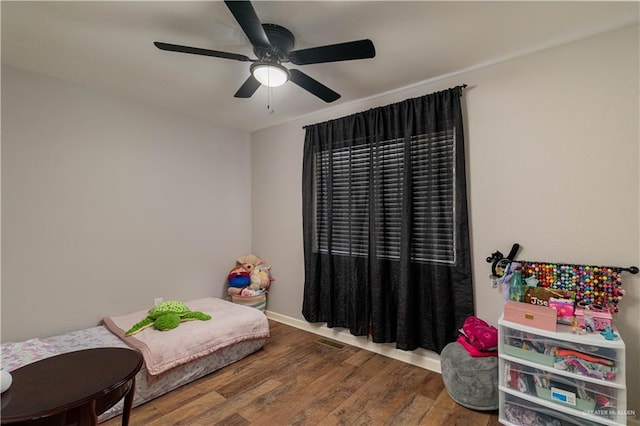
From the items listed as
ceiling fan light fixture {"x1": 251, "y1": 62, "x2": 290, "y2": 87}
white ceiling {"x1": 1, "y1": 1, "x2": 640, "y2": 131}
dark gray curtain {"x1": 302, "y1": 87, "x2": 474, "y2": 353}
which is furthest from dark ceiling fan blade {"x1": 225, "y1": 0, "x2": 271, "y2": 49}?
dark gray curtain {"x1": 302, "y1": 87, "x2": 474, "y2": 353}

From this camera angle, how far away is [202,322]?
2.61 m

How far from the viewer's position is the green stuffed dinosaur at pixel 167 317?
8.02ft

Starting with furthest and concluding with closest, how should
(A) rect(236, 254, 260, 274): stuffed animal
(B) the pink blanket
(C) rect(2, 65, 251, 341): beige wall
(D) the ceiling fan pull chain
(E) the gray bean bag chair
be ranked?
(A) rect(236, 254, 260, 274): stuffed animal < (D) the ceiling fan pull chain < (C) rect(2, 65, 251, 341): beige wall < (B) the pink blanket < (E) the gray bean bag chair

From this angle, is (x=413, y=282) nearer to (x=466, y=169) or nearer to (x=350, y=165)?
(x=466, y=169)

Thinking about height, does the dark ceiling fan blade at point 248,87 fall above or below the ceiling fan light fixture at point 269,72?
above

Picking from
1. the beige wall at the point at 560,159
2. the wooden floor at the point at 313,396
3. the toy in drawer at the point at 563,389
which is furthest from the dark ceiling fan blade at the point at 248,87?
the toy in drawer at the point at 563,389

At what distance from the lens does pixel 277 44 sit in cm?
188

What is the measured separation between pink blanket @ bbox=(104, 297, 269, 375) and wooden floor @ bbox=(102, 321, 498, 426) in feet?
0.81

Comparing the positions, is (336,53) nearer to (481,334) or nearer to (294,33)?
(294,33)

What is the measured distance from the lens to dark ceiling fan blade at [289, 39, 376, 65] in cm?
159

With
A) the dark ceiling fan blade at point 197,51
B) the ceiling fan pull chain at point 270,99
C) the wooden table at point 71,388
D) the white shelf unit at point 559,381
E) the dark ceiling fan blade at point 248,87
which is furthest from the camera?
the ceiling fan pull chain at point 270,99

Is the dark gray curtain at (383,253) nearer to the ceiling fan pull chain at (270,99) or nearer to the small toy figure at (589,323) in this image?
the ceiling fan pull chain at (270,99)

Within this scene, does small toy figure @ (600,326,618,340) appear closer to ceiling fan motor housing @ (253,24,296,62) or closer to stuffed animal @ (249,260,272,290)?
ceiling fan motor housing @ (253,24,296,62)

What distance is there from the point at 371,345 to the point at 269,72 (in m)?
2.59
